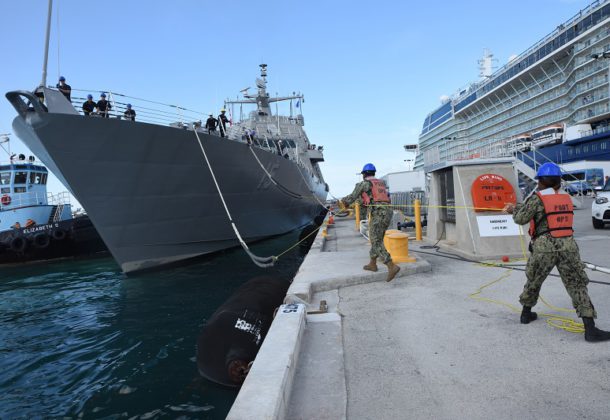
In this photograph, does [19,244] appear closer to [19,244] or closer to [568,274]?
[19,244]

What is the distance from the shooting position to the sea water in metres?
3.58

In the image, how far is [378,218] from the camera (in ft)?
17.1

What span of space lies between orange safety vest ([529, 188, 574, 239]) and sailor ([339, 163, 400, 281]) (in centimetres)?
224

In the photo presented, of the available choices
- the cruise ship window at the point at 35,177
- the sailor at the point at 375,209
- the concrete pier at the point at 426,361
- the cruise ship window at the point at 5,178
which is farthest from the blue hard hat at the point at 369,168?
the cruise ship window at the point at 35,177

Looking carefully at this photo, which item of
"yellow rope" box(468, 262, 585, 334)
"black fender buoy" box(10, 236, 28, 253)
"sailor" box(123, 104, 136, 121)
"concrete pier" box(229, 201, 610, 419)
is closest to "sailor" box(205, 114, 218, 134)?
"sailor" box(123, 104, 136, 121)

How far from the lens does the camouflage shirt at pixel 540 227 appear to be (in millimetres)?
2961

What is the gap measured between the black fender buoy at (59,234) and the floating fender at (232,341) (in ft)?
52.4

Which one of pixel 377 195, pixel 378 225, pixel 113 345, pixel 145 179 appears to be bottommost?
pixel 113 345

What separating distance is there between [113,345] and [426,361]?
4.57 m

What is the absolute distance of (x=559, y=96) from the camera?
1614 inches

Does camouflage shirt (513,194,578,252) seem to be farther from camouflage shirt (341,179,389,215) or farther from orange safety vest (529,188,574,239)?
camouflage shirt (341,179,389,215)

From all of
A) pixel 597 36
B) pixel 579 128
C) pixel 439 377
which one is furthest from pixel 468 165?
pixel 597 36

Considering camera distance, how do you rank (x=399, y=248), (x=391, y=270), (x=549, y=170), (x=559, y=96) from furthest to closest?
1. (x=559, y=96)
2. (x=399, y=248)
3. (x=391, y=270)
4. (x=549, y=170)

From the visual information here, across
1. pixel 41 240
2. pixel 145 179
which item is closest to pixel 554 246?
pixel 145 179
